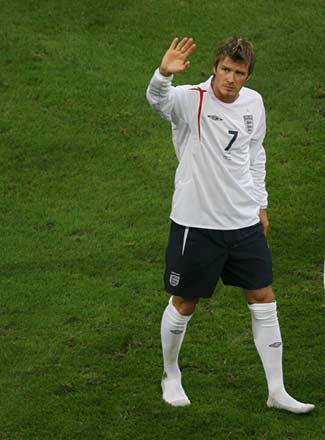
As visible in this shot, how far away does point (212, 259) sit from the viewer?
24.2ft

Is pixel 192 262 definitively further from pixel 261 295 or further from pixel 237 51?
pixel 237 51

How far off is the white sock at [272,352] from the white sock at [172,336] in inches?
17.4

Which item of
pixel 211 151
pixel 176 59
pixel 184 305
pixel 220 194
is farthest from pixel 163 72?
pixel 184 305

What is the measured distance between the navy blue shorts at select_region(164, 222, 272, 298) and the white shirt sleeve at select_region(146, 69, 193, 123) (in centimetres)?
67

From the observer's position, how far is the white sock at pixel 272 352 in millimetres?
7484

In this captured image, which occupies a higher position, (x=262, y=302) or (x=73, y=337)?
(x=262, y=302)

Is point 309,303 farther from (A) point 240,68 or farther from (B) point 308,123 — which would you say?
(B) point 308,123

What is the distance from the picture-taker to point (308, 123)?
39.3 feet

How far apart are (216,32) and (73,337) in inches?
229

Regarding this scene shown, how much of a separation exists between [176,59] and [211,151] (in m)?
0.58

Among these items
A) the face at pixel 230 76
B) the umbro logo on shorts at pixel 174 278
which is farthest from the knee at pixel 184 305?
the face at pixel 230 76

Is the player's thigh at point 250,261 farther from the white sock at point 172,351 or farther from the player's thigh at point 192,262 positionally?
the white sock at point 172,351

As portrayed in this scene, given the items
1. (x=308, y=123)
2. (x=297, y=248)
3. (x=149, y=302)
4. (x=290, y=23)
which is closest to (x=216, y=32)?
(x=290, y=23)

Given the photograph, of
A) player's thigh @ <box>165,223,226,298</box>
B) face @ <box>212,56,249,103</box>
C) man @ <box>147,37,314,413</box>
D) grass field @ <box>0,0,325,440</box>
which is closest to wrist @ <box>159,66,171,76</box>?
man @ <box>147,37,314,413</box>
